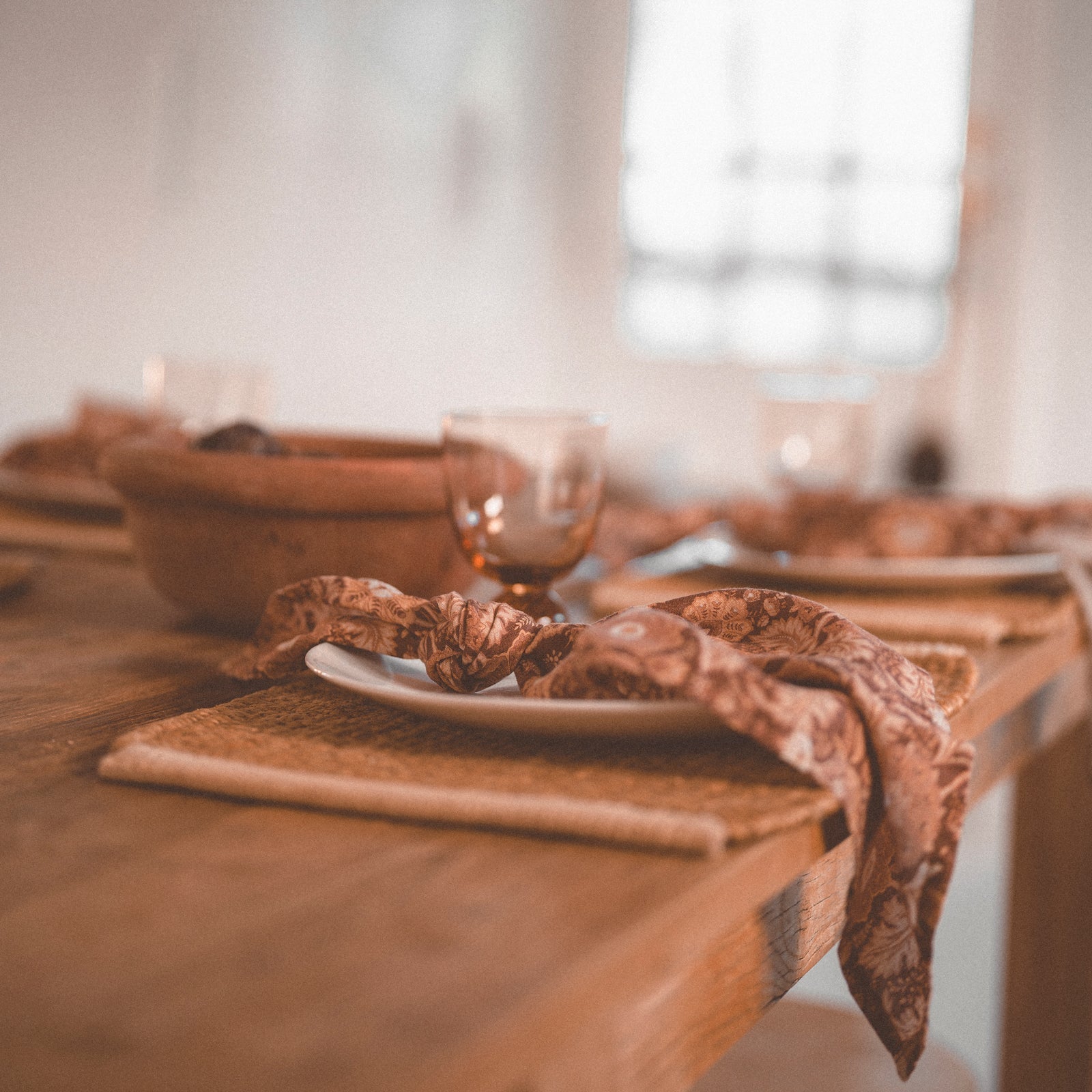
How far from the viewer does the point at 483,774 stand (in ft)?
1.52

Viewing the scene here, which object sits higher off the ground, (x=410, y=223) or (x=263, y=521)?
(x=410, y=223)

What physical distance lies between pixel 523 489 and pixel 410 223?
11.0 feet

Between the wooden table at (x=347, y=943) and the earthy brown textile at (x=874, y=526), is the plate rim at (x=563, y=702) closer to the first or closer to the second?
the wooden table at (x=347, y=943)

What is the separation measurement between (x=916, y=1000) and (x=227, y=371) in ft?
3.21

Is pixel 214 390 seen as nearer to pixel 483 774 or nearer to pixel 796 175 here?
pixel 483 774

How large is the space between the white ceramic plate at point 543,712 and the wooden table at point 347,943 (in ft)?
0.20

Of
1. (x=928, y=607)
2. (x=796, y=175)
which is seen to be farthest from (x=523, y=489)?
(x=796, y=175)

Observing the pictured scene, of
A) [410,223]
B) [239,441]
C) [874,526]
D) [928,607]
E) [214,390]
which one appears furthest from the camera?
[410,223]

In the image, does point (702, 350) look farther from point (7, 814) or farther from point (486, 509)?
point (7, 814)

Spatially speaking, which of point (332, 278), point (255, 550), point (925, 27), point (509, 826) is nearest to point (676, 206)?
point (925, 27)

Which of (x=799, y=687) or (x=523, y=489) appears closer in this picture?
(x=799, y=687)

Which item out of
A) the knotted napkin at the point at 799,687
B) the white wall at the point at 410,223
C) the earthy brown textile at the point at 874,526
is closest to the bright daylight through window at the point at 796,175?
the white wall at the point at 410,223

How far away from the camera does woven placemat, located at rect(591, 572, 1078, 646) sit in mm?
836

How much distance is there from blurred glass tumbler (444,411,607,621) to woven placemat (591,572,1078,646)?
110mm
